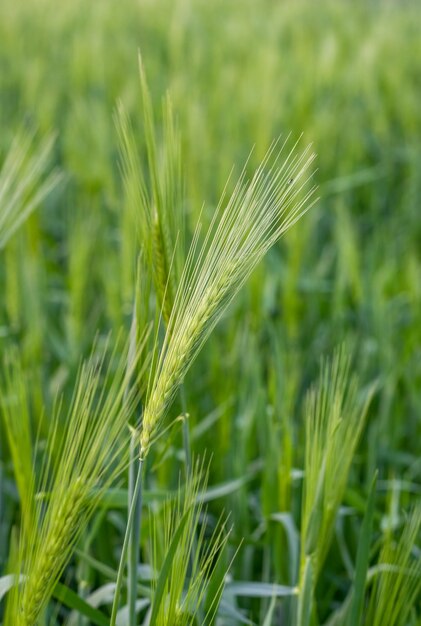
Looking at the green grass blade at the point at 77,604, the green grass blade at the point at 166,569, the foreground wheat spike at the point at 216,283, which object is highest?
the foreground wheat spike at the point at 216,283

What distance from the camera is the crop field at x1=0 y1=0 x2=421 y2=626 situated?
1.64 ft

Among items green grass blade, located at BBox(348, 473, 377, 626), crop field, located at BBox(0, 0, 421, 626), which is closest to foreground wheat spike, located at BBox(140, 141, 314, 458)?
crop field, located at BBox(0, 0, 421, 626)

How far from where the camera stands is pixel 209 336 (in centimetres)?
91

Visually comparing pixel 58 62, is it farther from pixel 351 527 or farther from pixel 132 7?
pixel 351 527

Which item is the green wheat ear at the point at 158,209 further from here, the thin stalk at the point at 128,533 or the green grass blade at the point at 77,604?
the green grass blade at the point at 77,604

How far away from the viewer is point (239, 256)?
468 mm

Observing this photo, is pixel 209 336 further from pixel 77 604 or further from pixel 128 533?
pixel 128 533

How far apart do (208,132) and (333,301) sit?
0.52 metres

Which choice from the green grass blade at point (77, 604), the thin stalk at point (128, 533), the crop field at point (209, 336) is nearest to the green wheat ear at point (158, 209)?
the crop field at point (209, 336)

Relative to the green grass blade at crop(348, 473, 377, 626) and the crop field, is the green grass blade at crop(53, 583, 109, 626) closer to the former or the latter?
the crop field

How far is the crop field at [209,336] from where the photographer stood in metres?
0.50

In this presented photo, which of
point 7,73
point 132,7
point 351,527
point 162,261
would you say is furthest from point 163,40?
point 162,261

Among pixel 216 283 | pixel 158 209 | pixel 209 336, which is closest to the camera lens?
pixel 216 283

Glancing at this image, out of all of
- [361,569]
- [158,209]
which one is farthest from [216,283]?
[361,569]
